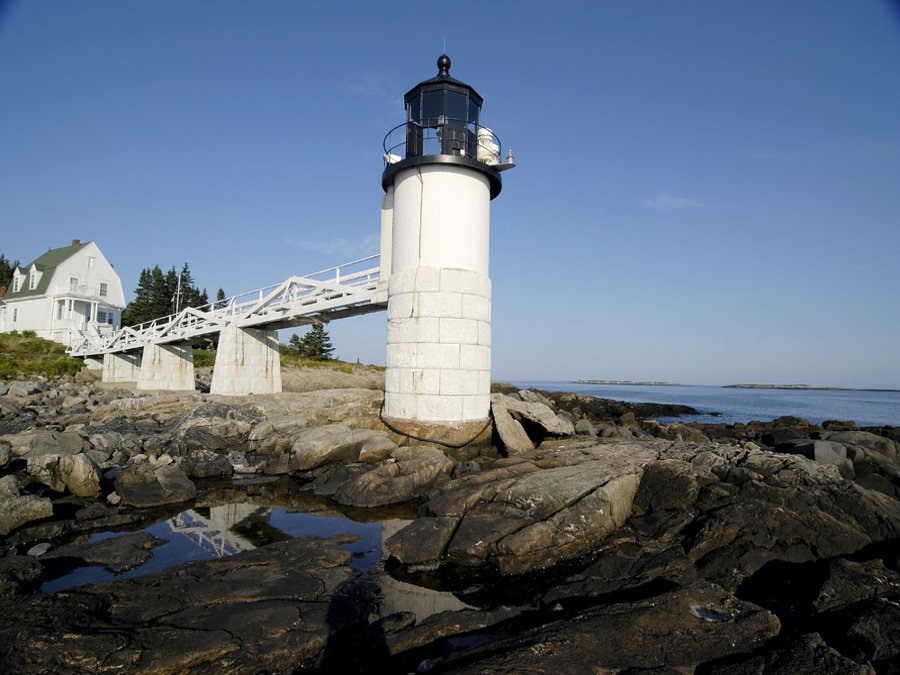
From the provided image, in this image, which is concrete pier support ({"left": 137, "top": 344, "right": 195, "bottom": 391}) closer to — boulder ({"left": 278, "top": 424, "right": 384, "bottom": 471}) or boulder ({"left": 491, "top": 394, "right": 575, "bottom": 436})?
boulder ({"left": 278, "top": 424, "right": 384, "bottom": 471})

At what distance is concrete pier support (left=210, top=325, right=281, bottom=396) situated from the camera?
2092cm

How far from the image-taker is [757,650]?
468 cm

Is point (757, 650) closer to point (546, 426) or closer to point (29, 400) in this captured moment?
point (546, 426)

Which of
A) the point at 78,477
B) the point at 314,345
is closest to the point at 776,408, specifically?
the point at 314,345

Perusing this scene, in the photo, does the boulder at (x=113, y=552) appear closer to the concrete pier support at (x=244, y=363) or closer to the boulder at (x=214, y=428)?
the boulder at (x=214, y=428)

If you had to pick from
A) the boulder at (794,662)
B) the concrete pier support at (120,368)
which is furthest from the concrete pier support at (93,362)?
the boulder at (794,662)

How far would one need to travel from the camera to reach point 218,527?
909 centimetres

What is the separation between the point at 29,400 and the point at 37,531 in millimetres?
18322

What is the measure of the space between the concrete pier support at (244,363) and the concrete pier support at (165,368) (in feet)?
27.5

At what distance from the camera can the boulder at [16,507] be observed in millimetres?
8219

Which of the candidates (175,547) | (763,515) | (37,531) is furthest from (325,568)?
(763,515)

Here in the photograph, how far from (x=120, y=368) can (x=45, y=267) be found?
1917cm

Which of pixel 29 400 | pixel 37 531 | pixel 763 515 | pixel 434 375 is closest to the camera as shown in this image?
pixel 763 515

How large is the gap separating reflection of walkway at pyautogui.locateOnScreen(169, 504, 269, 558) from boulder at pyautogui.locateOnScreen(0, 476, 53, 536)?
1.97 metres
